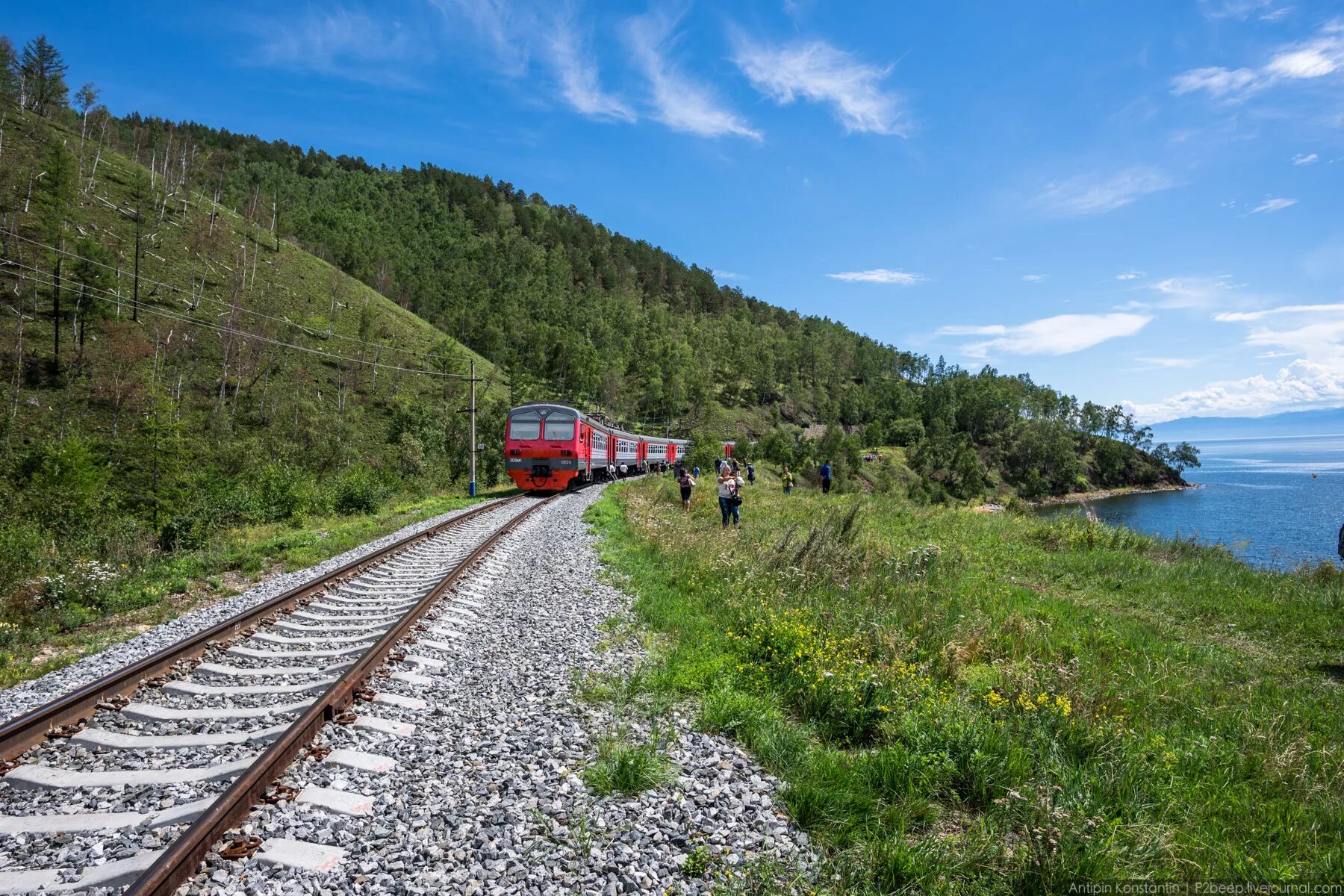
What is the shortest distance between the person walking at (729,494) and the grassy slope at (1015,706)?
3615 millimetres

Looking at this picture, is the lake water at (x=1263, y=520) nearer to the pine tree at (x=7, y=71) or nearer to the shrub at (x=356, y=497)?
the shrub at (x=356, y=497)

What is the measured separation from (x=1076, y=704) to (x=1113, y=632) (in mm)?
3626

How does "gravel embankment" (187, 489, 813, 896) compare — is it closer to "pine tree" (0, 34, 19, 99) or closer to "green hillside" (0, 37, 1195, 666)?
"green hillside" (0, 37, 1195, 666)

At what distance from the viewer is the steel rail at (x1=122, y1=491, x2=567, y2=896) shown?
287 centimetres

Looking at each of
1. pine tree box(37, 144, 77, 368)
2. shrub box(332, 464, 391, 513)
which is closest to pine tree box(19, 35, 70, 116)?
pine tree box(37, 144, 77, 368)

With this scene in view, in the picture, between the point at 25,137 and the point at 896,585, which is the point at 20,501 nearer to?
the point at 896,585

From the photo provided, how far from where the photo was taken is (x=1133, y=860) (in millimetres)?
3104

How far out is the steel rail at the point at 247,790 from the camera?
287cm

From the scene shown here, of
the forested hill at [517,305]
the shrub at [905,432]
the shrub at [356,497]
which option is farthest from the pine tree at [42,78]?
the shrub at [905,432]

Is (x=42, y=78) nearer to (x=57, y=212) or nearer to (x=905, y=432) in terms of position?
(x=57, y=212)

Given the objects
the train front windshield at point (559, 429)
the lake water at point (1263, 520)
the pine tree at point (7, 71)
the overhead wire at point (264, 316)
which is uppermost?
the pine tree at point (7, 71)

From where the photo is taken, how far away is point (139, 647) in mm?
6820

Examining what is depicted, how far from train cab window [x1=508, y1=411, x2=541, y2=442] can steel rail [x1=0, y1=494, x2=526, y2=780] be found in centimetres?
1678

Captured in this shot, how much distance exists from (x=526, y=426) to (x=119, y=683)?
21.0 metres
